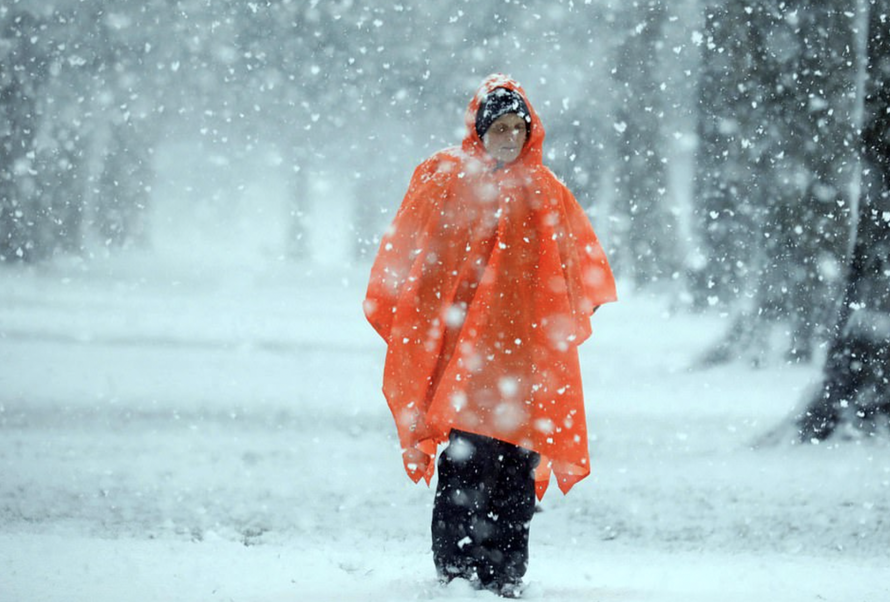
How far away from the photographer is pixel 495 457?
399 centimetres

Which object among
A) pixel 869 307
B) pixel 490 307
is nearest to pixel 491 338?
pixel 490 307

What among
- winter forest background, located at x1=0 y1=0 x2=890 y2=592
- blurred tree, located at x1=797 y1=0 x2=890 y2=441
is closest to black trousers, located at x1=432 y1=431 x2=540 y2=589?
winter forest background, located at x1=0 y1=0 x2=890 y2=592

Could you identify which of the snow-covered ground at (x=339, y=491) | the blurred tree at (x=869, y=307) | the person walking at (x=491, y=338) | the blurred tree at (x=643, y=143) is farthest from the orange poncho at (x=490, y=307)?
the blurred tree at (x=643, y=143)

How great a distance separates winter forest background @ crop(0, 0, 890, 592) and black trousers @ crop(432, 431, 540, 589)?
267 centimetres

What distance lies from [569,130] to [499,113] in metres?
20.7

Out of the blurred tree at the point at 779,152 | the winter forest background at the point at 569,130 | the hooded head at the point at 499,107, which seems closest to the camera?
the hooded head at the point at 499,107

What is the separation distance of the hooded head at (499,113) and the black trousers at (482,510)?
3.22 feet

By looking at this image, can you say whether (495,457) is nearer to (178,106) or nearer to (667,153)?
(667,153)

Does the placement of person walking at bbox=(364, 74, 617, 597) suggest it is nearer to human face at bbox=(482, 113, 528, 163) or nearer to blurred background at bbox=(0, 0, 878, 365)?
human face at bbox=(482, 113, 528, 163)

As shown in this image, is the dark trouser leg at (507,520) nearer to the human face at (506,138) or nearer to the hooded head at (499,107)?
the human face at (506,138)

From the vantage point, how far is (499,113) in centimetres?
388

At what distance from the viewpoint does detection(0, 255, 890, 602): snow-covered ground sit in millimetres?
4348

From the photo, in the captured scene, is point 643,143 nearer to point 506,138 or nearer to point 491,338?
point 506,138

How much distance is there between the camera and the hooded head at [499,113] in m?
3.90
